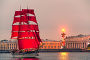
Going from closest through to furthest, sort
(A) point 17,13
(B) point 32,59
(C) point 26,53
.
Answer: (B) point 32,59, (C) point 26,53, (A) point 17,13

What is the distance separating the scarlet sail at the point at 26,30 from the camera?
149000mm

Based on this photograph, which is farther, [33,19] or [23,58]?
[33,19]

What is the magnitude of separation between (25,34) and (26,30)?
1419 mm

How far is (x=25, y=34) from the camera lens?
15138cm

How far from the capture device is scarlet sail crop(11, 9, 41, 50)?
14900 centimetres

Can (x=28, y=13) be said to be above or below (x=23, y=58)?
above

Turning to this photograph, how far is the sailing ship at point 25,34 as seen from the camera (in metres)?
147

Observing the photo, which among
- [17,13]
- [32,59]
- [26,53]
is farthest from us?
[17,13]

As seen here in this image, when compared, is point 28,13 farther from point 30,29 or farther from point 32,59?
point 32,59

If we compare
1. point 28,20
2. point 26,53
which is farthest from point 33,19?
point 26,53

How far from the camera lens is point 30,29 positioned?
152250 mm

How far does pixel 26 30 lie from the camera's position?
15212 centimetres

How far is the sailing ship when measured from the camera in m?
147

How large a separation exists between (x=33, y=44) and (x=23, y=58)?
34.6ft
